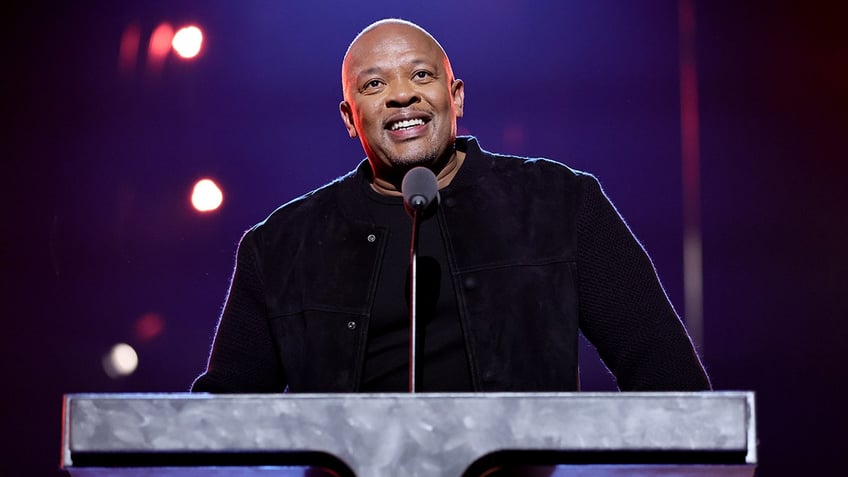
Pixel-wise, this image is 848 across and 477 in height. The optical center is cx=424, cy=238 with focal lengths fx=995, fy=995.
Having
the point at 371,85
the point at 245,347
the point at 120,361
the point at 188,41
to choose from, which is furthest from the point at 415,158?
the point at 120,361

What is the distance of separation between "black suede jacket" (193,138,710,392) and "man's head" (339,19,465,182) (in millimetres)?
113

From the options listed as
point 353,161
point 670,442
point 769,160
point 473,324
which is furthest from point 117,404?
point 769,160

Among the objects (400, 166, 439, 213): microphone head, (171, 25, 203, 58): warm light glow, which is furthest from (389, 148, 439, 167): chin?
(171, 25, 203, 58): warm light glow

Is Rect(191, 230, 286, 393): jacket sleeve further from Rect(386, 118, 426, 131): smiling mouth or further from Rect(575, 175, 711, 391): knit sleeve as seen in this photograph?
Rect(575, 175, 711, 391): knit sleeve

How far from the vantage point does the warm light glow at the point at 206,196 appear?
10.7 feet

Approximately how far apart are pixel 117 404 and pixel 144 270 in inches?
92.2

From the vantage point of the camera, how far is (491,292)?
86.7 inches

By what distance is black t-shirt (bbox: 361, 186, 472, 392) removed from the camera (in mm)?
2174

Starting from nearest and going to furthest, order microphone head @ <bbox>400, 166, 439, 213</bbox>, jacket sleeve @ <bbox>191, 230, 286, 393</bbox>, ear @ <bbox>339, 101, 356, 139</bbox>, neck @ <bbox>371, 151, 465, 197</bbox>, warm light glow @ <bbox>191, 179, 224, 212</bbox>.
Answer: microphone head @ <bbox>400, 166, 439, 213</bbox> < jacket sleeve @ <bbox>191, 230, 286, 393</bbox> < neck @ <bbox>371, 151, 465, 197</bbox> < ear @ <bbox>339, 101, 356, 139</bbox> < warm light glow @ <bbox>191, 179, 224, 212</bbox>

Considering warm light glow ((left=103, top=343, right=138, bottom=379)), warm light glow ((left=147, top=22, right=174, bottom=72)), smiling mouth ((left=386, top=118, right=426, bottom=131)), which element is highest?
warm light glow ((left=147, top=22, right=174, bottom=72))

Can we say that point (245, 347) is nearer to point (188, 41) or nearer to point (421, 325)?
point (421, 325)

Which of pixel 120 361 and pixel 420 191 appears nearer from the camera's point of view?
pixel 420 191

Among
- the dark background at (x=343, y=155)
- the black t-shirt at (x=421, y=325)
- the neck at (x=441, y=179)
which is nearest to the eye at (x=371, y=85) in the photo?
A: the neck at (x=441, y=179)

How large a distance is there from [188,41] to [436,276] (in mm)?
1576
